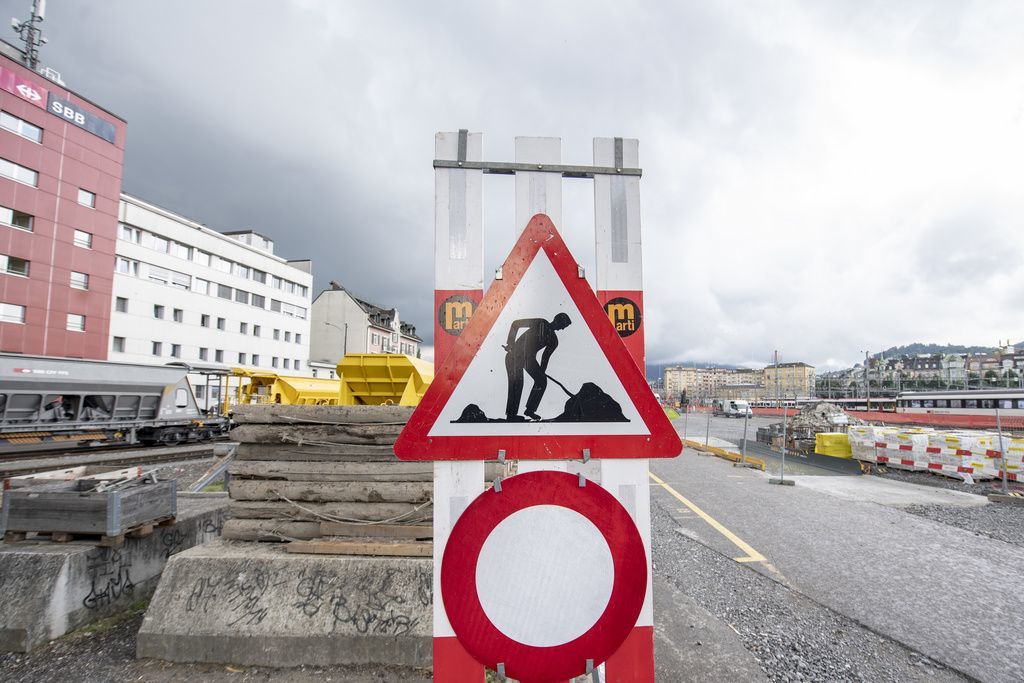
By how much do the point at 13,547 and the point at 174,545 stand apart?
3.74ft

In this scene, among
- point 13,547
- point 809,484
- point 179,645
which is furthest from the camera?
point 809,484

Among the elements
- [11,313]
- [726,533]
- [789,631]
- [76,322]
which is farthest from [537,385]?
[76,322]

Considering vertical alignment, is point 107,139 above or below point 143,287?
above

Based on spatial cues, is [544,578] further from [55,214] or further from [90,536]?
[55,214]

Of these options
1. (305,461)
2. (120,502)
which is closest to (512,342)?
(305,461)

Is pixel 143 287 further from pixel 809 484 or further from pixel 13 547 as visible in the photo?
pixel 809 484

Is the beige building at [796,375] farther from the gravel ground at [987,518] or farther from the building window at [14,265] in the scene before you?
the building window at [14,265]

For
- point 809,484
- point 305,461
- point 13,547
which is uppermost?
point 305,461

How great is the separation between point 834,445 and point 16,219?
1612 inches

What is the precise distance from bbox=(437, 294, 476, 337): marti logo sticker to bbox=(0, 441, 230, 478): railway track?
454 inches

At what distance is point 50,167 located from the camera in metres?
26.3

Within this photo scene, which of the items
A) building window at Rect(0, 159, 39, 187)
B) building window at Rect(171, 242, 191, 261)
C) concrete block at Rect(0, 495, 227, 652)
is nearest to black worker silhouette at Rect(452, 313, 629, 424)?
concrete block at Rect(0, 495, 227, 652)

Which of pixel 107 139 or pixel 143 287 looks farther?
pixel 143 287

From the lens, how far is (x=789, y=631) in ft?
12.4
